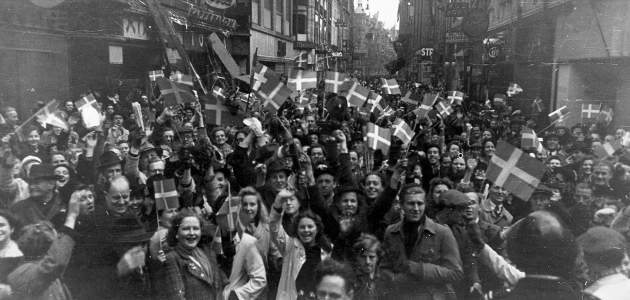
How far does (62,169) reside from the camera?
17.7 ft

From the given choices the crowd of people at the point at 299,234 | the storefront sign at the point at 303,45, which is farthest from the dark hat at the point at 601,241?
the storefront sign at the point at 303,45

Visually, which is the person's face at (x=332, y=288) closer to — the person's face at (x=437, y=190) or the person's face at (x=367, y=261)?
the person's face at (x=367, y=261)

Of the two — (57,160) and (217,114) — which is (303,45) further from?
(57,160)

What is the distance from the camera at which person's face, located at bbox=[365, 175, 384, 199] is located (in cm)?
538

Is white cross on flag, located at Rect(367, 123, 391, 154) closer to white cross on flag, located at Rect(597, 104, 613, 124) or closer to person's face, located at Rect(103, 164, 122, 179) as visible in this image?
person's face, located at Rect(103, 164, 122, 179)

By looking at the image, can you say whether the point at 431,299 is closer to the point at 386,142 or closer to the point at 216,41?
the point at 386,142

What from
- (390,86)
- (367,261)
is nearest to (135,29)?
(390,86)

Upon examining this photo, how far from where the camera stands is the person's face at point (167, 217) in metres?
4.41

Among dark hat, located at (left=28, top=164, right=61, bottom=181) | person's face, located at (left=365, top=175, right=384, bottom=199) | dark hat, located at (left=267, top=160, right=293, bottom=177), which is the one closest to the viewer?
dark hat, located at (left=28, top=164, right=61, bottom=181)

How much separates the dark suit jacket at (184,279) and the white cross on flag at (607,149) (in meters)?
4.92

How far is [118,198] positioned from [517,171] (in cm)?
322

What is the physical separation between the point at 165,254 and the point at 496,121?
808 centimetres

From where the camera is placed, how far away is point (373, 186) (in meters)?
5.42

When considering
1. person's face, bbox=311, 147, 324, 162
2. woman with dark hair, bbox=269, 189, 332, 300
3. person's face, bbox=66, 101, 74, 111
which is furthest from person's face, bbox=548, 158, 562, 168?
person's face, bbox=66, 101, 74, 111
